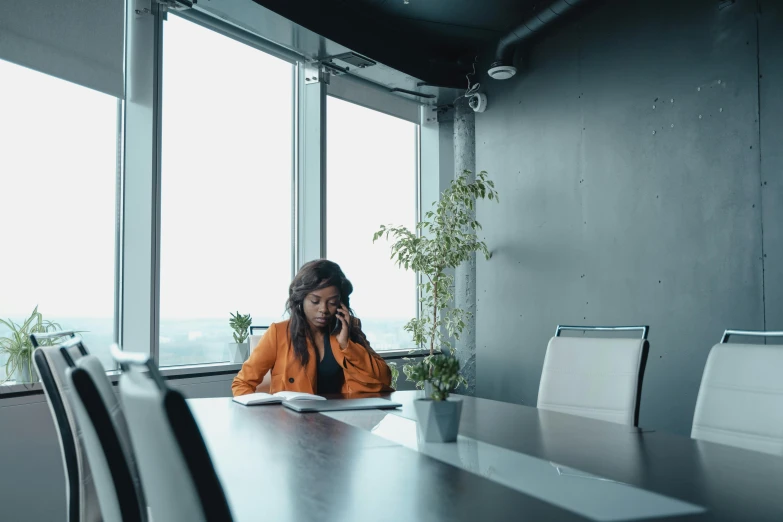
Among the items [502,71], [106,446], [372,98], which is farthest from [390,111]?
[106,446]

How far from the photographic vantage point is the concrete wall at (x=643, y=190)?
159 inches

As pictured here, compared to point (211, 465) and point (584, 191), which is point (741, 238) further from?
point (211, 465)

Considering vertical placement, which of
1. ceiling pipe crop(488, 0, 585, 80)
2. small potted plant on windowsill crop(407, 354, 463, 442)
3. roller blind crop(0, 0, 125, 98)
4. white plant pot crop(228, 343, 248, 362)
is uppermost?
ceiling pipe crop(488, 0, 585, 80)

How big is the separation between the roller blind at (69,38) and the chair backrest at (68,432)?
253 cm

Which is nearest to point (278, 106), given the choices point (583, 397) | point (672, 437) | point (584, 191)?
point (584, 191)

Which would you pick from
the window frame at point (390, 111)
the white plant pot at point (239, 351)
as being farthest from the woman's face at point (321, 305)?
the window frame at point (390, 111)

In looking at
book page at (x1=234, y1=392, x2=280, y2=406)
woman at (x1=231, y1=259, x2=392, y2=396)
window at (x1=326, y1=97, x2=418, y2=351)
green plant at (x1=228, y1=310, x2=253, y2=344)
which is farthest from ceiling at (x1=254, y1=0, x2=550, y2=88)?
book page at (x1=234, y1=392, x2=280, y2=406)

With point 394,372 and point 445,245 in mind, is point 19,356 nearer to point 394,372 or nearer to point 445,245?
point 394,372

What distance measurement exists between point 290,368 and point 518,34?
3634mm

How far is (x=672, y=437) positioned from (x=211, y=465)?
1.66 metres

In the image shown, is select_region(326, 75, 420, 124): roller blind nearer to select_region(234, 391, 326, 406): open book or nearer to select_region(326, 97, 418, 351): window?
select_region(326, 97, 418, 351): window

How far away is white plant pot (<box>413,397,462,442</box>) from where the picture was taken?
1896 mm

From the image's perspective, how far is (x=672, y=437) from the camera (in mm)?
1995

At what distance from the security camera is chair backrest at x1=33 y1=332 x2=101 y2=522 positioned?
186 inches
